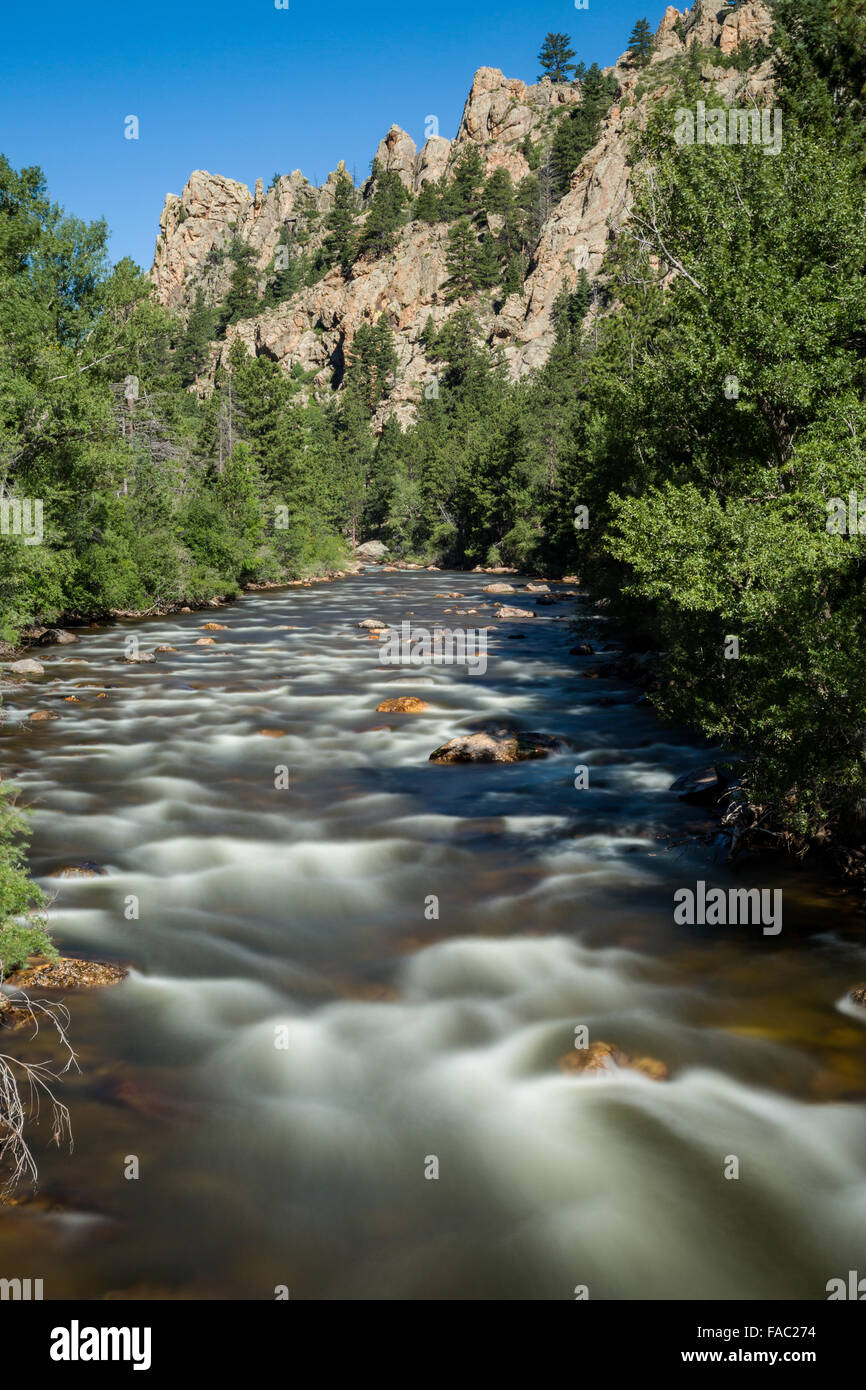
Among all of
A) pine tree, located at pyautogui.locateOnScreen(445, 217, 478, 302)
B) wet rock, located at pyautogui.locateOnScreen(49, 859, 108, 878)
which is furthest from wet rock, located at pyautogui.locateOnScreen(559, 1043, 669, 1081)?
pine tree, located at pyautogui.locateOnScreen(445, 217, 478, 302)

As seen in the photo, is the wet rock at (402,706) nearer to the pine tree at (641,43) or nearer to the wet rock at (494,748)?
the wet rock at (494,748)

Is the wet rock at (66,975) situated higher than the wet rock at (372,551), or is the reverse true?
the wet rock at (372,551)

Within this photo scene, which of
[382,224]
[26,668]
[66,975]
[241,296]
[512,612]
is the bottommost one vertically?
[66,975]

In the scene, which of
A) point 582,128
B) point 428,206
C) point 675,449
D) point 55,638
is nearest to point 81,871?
point 675,449

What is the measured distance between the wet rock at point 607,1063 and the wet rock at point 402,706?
530 inches

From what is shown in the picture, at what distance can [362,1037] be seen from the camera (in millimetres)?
7664

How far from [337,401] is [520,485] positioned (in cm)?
7113

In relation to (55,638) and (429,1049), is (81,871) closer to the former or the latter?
(429,1049)

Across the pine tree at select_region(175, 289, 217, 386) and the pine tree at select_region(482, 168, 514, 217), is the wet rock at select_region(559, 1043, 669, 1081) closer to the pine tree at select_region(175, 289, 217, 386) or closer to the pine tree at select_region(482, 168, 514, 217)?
the pine tree at select_region(175, 289, 217, 386)

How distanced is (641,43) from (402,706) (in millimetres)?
173626

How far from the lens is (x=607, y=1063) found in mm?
7246

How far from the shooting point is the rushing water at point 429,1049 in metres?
5.39

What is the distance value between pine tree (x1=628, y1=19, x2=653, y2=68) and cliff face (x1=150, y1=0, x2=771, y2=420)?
2.11 m

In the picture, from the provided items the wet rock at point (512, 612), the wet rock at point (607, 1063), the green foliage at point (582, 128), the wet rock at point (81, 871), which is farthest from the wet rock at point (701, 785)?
the green foliage at point (582, 128)
